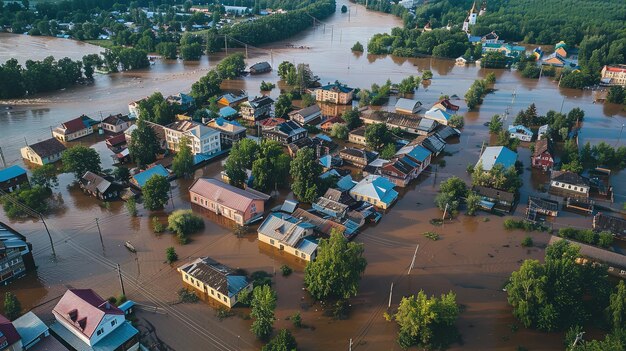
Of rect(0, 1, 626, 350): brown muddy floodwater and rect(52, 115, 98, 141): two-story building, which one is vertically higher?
rect(52, 115, 98, 141): two-story building

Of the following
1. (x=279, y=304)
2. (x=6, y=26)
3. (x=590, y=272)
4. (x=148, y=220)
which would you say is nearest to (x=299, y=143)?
(x=148, y=220)

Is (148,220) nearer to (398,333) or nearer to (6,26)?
(398,333)

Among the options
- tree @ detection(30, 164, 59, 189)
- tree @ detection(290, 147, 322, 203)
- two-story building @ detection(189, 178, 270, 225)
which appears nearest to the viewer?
two-story building @ detection(189, 178, 270, 225)

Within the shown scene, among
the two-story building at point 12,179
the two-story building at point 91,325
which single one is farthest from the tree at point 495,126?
the two-story building at point 12,179

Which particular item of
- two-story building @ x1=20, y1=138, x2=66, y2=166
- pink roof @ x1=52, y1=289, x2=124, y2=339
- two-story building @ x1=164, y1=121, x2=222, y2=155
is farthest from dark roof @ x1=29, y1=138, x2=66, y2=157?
pink roof @ x1=52, y1=289, x2=124, y2=339

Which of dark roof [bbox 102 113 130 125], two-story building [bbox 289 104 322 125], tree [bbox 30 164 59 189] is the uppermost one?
Result: two-story building [bbox 289 104 322 125]

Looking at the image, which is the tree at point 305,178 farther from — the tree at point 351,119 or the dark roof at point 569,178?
the dark roof at point 569,178

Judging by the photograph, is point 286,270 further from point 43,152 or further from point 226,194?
point 43,152

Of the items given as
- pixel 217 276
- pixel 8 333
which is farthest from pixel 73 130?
pixel 8 333

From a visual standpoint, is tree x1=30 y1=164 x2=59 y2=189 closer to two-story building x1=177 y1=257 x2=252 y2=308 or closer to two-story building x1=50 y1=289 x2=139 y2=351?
two-story building x1=177 y1=257 x2=252 y2=308
